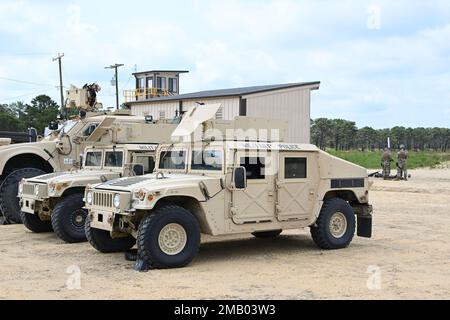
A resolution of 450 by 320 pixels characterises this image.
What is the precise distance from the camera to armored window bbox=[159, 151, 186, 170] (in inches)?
362

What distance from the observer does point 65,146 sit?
13633mm

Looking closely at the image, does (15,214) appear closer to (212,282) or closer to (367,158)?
(212,282)

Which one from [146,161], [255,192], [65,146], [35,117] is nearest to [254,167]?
[255,192]

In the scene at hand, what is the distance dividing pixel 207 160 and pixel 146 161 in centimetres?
301

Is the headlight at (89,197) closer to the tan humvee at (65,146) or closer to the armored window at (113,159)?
the armored window at (113,159)

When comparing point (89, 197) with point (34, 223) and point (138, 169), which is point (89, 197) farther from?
point (34, 223)

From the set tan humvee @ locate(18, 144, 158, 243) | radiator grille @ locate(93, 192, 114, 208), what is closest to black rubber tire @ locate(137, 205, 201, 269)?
radiator grille @ locate(93, 192, 114, 208)

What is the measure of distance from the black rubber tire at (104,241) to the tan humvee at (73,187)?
1268 mm

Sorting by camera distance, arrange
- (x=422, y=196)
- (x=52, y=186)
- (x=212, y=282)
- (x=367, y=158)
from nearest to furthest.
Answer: (x=212, y=282), (x=52, y=186), (x=422, y=196), (x=367, y=158)

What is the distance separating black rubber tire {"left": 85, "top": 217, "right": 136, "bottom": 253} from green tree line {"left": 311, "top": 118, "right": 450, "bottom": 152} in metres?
75.4

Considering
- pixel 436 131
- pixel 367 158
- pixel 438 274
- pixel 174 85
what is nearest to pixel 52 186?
pixel 438 274

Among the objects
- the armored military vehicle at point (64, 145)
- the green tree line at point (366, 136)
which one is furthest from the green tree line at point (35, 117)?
the armored military vehicle at point (64, 145)

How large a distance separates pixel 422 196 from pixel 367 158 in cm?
3004

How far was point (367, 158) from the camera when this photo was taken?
49.8 m
